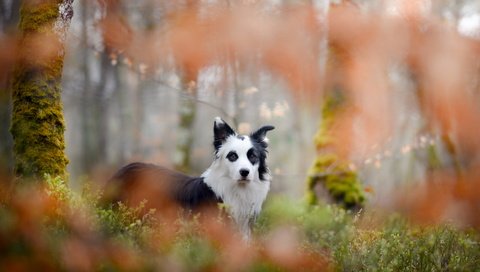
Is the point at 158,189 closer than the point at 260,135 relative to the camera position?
No

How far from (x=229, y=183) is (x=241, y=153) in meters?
0.39

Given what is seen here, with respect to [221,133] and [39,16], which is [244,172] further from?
[39,16]

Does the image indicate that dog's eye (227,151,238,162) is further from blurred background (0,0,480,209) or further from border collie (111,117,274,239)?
blurred background (0,0,480,209)

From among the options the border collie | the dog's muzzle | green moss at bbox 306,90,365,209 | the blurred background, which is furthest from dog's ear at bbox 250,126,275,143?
the blurred background

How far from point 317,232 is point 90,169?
41.8 feet

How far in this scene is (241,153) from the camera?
619cm

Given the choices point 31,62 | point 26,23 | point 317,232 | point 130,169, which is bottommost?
point 317,232

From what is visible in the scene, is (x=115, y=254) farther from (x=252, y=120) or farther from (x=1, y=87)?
(x=252, y=120)

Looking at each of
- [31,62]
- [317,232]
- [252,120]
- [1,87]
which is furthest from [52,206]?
[252,120]

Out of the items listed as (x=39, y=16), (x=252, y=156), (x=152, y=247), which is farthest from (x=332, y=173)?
(x=152, y=247)

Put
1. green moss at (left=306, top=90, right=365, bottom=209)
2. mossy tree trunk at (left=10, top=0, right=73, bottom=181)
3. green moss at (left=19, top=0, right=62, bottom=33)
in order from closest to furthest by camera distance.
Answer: mossy tree trunk at (left=10, top=0, right=73, bottom=181)
green moss at (left=19, top=0, right=62, bottom=33)
green moss at (left=306, top=90, right=365, bottom=209)

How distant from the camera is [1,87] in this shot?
40.0 ft

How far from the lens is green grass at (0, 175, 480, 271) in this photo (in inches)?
128

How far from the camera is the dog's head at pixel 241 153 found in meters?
6.13
